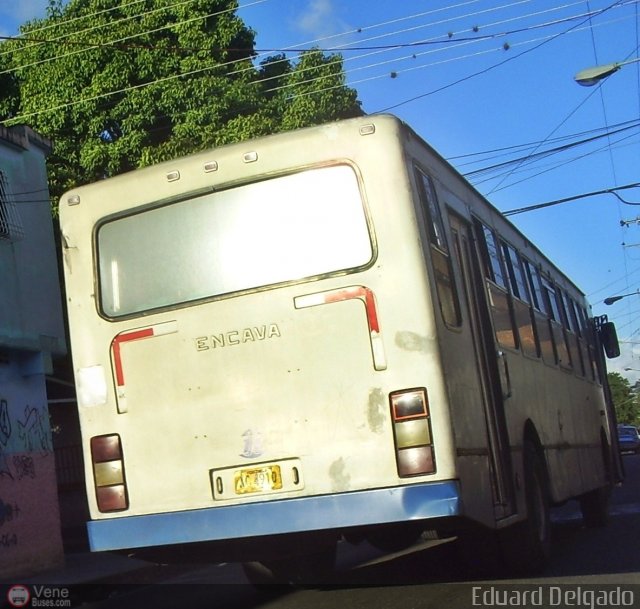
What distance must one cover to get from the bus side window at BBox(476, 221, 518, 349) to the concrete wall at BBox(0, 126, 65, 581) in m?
7.95

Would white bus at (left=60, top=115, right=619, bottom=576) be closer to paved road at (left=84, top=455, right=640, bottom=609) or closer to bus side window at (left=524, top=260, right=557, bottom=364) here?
paved road at (left=84, top=455, right=640, bottom=609)

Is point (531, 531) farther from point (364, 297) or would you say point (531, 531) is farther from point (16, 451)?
point (16, 451)

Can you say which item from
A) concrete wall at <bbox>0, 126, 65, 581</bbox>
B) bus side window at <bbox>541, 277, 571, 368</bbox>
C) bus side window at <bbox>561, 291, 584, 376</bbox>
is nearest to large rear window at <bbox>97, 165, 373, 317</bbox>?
bus side window at <bbox>541, 277, 571, 368</bbox>

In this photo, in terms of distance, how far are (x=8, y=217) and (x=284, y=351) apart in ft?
32.5

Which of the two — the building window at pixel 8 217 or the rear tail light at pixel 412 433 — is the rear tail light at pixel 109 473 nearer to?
the rear tail light at pixel 412 433

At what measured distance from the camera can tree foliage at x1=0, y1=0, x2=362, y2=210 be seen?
69.6 feet

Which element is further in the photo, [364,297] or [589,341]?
[589,341]

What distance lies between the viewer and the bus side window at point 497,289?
27.9ft

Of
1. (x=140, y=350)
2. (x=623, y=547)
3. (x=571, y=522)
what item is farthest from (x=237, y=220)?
(x=571, y=522)

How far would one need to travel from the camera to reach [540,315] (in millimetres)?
10898

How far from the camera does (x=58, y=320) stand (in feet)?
53.9

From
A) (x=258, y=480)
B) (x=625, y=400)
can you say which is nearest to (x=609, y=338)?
(x=258, y=480)

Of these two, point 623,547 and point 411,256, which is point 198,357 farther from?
point 623,547

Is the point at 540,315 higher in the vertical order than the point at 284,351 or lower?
higher
